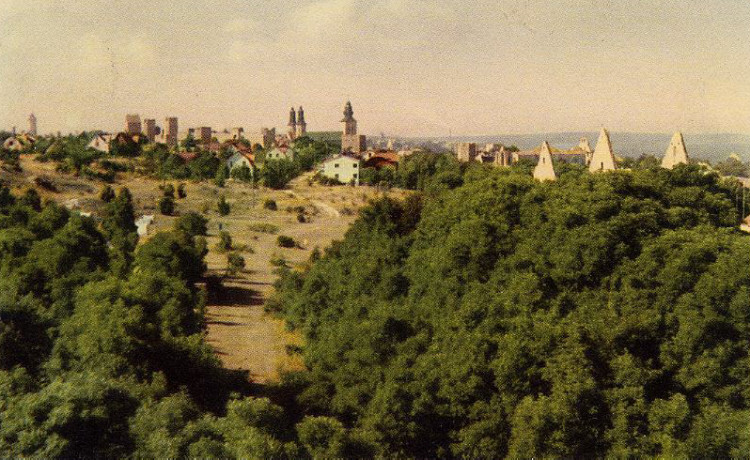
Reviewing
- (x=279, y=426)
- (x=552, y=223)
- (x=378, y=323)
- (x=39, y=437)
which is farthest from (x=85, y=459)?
(x=552, y=223)

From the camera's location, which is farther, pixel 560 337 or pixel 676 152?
pixel 676 152

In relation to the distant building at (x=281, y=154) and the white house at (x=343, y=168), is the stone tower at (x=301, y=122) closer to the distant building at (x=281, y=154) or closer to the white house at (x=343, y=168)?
the distant building at (x=281, y=154)

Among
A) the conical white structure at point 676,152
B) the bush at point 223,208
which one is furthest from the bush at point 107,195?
the conical white structure at point 676,152

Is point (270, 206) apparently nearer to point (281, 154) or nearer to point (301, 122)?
point (281, 154)

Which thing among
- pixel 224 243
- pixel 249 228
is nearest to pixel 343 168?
pixel 249 228

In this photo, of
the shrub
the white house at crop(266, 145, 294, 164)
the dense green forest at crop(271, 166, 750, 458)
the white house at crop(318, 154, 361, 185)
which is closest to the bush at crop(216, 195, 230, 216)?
the shrub

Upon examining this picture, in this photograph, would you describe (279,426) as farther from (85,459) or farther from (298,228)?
(298,228)
